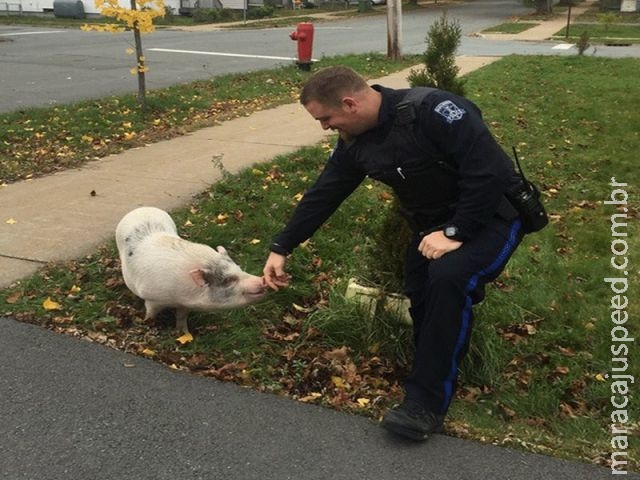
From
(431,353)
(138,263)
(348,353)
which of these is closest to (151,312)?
(138,263)

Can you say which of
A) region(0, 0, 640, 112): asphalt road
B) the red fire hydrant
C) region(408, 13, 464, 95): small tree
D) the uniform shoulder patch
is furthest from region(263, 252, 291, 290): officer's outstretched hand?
the red fire hydrant

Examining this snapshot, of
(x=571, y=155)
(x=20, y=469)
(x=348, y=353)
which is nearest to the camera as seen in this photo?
(x=20, y=469)

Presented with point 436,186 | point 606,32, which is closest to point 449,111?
point 436,186

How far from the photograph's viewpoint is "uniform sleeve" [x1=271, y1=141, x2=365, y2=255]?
351cm

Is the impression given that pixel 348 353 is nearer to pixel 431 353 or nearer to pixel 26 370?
pixel 431 353

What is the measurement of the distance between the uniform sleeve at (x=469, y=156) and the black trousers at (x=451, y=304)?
0.13 meters

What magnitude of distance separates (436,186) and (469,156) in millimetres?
275

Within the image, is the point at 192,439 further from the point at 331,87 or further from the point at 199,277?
the point at 331,87

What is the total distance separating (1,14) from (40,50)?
Result: 1854 cm

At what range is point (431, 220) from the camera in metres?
3.37

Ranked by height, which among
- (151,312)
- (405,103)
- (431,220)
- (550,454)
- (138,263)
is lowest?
(550,454)

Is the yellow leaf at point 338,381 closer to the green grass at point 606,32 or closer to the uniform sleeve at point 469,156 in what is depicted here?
the uniform sleeve at point 469,156

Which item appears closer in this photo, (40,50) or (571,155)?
(571,155)

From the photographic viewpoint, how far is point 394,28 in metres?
17.2
